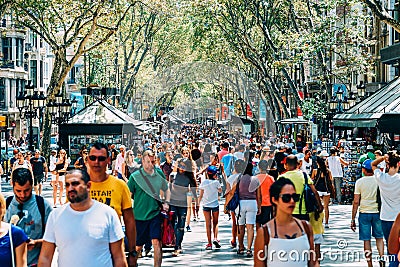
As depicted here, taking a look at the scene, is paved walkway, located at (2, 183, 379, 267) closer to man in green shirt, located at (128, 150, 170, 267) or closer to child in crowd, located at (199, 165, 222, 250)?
child in crowd, located at (199, 165, 222, 250)

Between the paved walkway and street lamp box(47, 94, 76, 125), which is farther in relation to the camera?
street lamp box(47, 94, 76, 125)

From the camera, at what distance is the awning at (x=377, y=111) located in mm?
23734

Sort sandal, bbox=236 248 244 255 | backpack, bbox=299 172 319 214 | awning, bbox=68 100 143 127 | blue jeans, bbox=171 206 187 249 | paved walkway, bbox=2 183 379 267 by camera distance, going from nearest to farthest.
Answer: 1. backpack, bbox=299 172 319 214
2. paved walkway, bbox=2 183 379 267
3. sandal, bbox=236 248 244 255
4. blue jeans, bbox=171 206 187 249
5. awning, bbox=68 100 143 127

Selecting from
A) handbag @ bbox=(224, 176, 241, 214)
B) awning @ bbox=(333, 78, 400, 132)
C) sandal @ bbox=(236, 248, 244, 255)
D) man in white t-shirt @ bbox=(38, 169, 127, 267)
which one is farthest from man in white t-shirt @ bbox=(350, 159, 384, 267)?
awning @ bbox=(333, 78, 400, 132)

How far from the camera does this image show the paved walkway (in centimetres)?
1337

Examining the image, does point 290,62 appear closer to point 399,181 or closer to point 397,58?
point 397,58

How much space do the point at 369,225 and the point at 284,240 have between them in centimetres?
579

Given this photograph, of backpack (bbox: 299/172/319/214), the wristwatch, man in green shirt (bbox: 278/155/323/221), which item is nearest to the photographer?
the wristwatch

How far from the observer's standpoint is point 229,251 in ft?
48.1

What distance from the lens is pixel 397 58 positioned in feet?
125

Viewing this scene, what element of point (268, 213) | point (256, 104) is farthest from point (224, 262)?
point (256, 104)

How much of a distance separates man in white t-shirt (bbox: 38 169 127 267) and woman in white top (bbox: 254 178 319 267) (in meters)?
1.09

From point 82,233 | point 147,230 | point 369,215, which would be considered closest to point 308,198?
point 369,215

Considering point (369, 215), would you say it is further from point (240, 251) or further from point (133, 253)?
point (133, 253)
